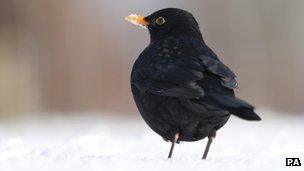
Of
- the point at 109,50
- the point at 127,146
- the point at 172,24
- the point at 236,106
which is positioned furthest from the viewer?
the point at 109,50

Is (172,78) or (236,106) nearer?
(236,106)

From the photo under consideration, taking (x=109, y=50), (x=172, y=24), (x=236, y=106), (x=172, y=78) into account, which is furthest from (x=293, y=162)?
(x=109, y=50)

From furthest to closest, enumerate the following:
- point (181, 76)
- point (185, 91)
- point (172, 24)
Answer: point (172, 24), point (181, 76), point (185, 91)

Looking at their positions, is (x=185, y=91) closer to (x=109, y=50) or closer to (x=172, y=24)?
(x=172, y=24)

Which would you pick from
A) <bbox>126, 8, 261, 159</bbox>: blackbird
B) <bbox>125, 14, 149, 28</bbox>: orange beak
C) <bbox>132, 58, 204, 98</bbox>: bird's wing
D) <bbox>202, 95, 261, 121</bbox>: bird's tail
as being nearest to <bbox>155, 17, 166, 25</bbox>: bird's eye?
<bbox>125, 14, 149, 28</bbox>: orange beak

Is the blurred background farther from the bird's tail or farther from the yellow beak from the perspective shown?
the bird's tail

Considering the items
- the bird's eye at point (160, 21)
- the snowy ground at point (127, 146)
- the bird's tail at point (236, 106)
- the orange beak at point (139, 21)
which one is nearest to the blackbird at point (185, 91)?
the bird's tail at point (236, 106)

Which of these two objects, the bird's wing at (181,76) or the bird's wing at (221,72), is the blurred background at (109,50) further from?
the bird's wing at (221,72)
